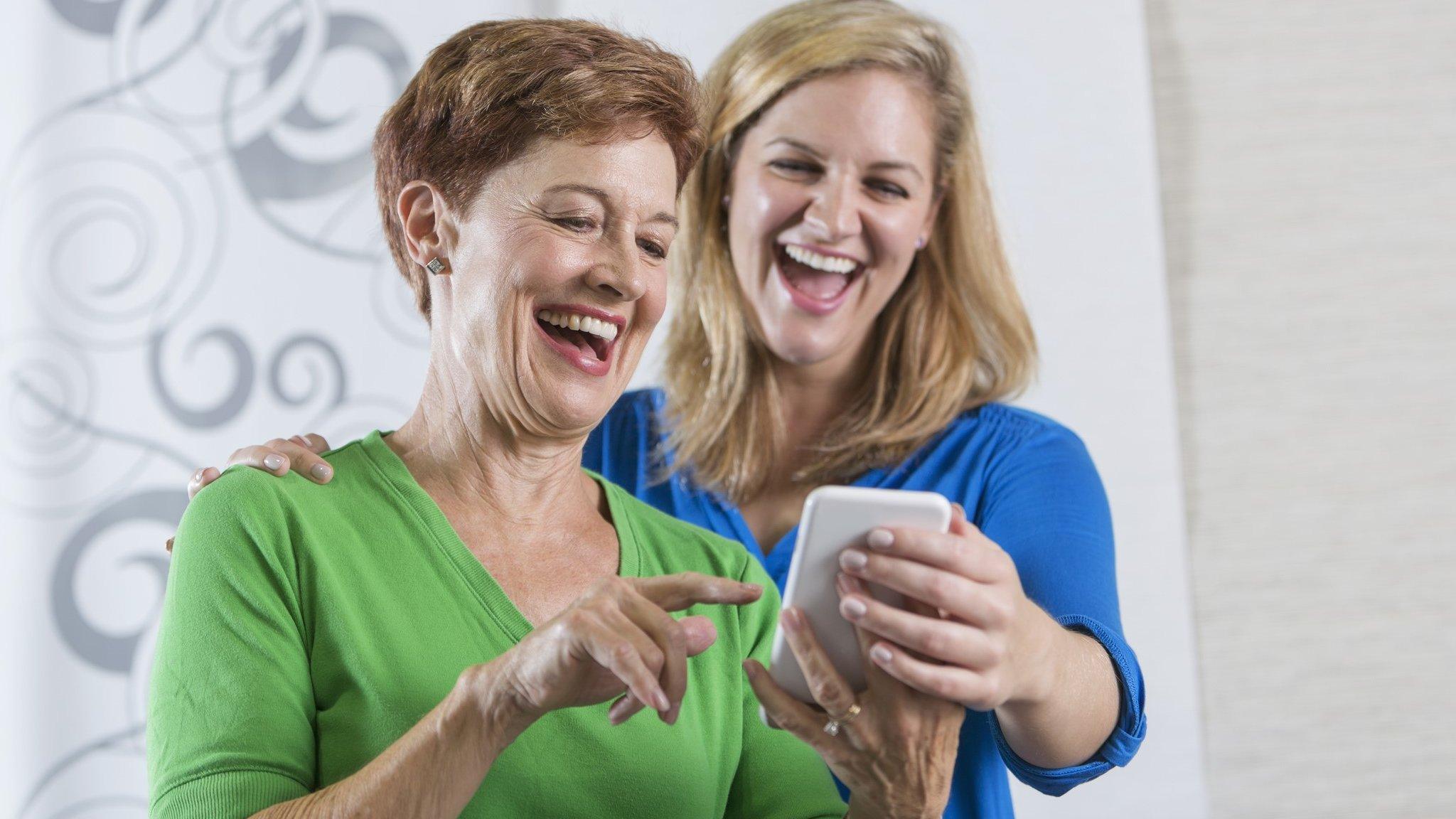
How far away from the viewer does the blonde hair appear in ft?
5.88

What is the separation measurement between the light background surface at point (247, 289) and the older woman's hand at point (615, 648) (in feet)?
5.31

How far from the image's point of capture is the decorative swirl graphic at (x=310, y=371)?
243cm

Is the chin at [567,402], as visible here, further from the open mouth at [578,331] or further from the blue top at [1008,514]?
the blue top at [1008,514]

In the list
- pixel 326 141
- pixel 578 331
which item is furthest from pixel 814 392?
pixel 326 141

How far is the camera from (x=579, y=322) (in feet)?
3.97

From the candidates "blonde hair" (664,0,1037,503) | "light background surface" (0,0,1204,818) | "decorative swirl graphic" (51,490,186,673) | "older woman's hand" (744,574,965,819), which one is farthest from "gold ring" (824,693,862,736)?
"decorative swirl graphic" (51,490,186,673)

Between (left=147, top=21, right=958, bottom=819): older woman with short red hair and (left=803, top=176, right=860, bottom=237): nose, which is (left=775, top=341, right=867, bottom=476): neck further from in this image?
(left=147, top=21, right=958, bottom=819): older woman with short red hair

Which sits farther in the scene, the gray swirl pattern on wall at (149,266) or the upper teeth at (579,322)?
the gray swirl pattern on wall at (149,266)

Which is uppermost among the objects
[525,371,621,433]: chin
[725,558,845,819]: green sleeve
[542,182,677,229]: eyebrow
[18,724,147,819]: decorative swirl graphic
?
[542,182,677,229]: eyebrow

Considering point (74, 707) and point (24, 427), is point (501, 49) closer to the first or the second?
point (24, 427)

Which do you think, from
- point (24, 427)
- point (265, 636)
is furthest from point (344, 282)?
point (265, 636)

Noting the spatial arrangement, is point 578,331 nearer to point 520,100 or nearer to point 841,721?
point 520,100

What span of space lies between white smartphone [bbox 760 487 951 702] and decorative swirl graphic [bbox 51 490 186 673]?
68.7 inches

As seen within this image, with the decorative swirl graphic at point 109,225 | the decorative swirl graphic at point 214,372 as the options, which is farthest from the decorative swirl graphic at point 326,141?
the decorative swirl graphic at point 214,372
